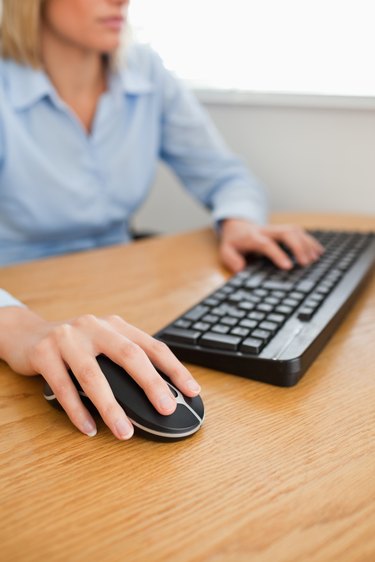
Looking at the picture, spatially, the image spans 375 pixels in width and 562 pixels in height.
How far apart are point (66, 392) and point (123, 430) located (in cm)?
6

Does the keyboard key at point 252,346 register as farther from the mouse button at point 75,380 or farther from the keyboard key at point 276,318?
the mouse button at point 75,380

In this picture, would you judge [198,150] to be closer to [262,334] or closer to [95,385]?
[262,334]

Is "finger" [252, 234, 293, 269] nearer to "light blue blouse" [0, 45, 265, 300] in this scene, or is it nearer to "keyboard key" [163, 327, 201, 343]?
"light blue blouse" [0, 45, 265, 300]

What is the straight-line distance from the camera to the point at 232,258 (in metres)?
0.97

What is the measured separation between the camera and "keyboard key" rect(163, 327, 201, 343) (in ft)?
2.06

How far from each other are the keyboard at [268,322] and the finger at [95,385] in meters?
0.13

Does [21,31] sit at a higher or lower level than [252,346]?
higher

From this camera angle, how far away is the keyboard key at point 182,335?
63 centimetres

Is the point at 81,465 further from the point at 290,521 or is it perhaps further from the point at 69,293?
the point at 69,293

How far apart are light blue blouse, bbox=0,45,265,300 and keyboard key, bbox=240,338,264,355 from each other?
57cm

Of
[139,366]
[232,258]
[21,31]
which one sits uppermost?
[21,31]

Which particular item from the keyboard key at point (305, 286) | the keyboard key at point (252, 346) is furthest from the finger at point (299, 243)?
the keyboard key at point (252, 346)

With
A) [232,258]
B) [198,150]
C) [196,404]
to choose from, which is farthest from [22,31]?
[196,404]

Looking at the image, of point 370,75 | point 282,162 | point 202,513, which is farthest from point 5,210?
point 202,513
